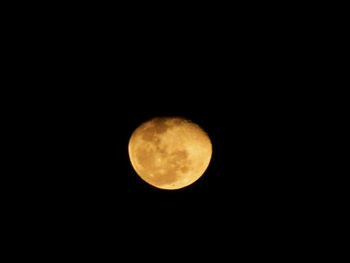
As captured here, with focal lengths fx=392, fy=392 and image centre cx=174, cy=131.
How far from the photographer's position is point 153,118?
4598mm

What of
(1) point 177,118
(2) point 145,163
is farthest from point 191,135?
(2) point 145,163

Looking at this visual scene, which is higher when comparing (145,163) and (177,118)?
(177,118)

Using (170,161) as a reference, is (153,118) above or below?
above

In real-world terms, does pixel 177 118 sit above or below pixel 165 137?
above

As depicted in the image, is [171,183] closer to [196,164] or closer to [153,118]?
[196,164]

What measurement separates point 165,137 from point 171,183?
588 millimetres

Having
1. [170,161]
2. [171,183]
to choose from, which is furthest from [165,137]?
[171,183]

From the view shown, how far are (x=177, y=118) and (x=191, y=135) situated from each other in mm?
267

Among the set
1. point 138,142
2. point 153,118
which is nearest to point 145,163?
point 138,142

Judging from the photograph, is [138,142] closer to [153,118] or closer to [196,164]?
[153,118]

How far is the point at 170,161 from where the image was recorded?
4.37 metres

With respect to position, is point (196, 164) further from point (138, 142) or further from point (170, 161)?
point (138, 142)

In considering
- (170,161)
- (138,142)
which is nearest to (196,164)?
(170,161)

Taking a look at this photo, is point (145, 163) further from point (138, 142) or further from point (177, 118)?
point (177, 118)
